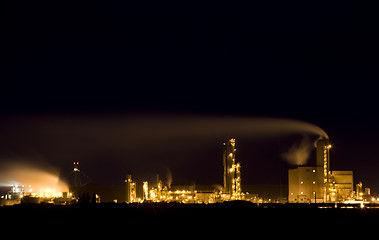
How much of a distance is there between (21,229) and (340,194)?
71.5 m

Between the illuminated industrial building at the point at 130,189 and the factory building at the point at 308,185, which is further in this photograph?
the illuminated industrial building at the point at 130,189

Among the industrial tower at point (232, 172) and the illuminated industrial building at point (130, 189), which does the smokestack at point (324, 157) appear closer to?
the industrial tower at point (232, 172)

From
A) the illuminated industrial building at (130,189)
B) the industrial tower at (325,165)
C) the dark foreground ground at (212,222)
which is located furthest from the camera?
the illuminated industrial building at (130,189)

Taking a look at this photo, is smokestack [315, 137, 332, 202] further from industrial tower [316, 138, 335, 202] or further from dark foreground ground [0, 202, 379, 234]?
dark foreground ground [0, 202, 379, 234]

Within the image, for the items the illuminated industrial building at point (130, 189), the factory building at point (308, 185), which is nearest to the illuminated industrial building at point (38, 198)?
the illuminated industrial building at point (130, 189)

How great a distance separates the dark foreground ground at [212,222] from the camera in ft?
153

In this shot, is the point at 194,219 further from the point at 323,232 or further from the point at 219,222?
the point at 323,232

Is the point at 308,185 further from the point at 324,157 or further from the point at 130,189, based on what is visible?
the point at 130,189

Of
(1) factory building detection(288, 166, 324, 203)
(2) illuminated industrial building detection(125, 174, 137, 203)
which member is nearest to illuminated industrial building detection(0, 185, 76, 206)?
(2) illuminated industrial building detection(125, 174, 137, 203)

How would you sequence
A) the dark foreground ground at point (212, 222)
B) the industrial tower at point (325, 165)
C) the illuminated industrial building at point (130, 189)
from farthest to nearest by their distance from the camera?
the illuminated industrial building at point (130, 189) < the industrial tower at point (325, 165) < the dark foreground ground at point (212, 222)

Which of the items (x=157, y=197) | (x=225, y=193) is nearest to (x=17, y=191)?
(x=157, y=197)

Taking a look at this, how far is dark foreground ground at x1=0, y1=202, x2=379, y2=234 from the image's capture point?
4666 centimetres

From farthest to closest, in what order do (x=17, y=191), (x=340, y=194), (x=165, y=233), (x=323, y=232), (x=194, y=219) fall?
(x=17, y=191), (x=340, y=194), (x=194, y=219), (x=323, y=232), (x=165, y=233)

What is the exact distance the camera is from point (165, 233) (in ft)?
145
